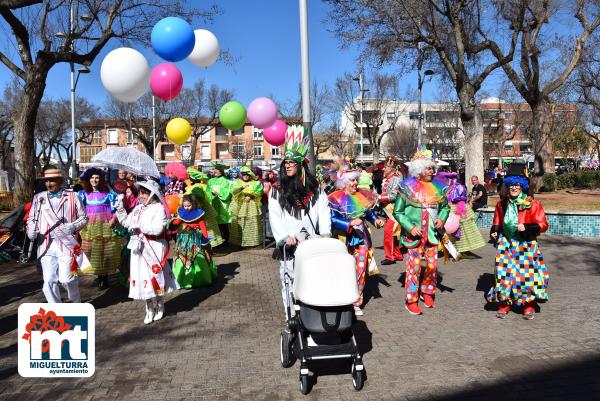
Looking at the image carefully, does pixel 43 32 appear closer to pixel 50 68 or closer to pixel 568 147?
pixel 50 68

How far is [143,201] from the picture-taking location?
224 inches

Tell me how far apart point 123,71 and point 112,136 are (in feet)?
181

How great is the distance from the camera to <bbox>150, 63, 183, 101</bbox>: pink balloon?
9547 mm

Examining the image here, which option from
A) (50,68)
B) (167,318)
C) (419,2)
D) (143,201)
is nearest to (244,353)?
(167,318)

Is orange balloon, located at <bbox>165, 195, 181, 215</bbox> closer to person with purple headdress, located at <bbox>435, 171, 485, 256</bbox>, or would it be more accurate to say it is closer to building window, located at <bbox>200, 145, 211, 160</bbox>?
person with purple headdress, located at <bbox>435, 171, 485, 256</bbox>

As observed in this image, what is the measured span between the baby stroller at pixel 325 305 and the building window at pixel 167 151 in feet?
208

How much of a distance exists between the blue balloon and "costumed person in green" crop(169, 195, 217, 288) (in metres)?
3.39

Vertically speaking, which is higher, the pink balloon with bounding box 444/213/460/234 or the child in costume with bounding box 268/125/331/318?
the child in costume with bounding box 268/125/331/318

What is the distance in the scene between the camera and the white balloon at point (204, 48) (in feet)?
34.2

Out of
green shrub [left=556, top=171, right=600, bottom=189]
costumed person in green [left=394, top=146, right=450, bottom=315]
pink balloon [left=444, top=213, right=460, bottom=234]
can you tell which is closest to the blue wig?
costumed person in green [left=394, top=146, right=450, bottom=315]

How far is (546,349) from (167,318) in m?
4.19

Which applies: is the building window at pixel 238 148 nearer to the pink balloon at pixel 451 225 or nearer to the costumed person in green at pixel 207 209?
the costumed person in green at pixel 207 209

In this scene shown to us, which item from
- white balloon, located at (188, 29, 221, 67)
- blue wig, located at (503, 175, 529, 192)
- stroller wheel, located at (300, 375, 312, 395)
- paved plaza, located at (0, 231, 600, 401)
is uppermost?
white balloon, located at (188, 29, 221, 67)

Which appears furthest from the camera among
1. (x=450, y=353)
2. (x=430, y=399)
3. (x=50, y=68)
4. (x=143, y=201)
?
(x=50, y=68)
